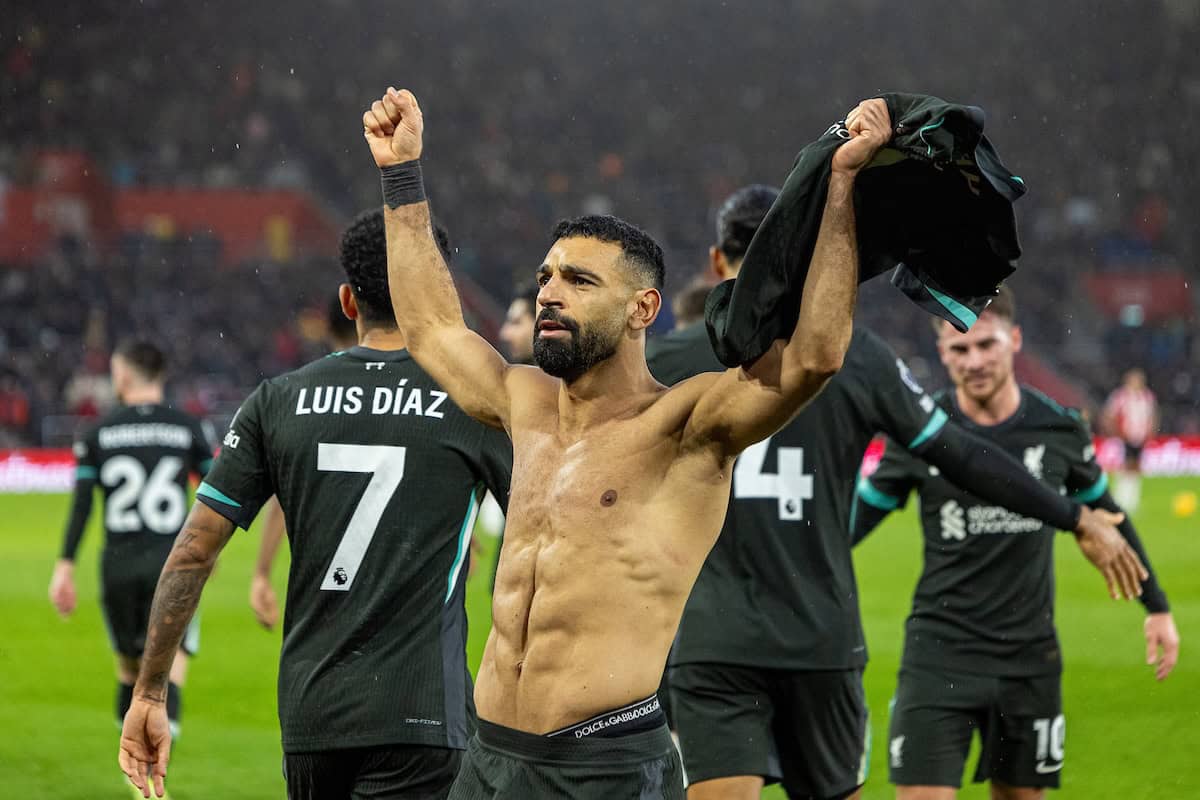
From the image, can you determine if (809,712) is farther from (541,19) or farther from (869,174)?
(541,19)

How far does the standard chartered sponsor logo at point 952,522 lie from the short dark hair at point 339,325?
2226 mm

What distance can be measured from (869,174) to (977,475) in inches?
79.0

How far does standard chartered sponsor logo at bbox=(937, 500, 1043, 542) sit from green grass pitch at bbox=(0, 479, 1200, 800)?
2.12 m

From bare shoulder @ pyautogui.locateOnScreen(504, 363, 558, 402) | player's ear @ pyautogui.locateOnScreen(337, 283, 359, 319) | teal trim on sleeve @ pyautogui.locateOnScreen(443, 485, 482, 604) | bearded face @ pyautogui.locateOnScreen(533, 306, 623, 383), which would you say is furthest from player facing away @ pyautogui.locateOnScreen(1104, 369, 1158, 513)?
bearded face @ pyautogui.locateOnScreen(533, 306, 623, 383)

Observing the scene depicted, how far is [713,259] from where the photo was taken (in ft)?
16.9

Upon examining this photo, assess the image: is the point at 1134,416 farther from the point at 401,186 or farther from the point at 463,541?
the point at 401,186

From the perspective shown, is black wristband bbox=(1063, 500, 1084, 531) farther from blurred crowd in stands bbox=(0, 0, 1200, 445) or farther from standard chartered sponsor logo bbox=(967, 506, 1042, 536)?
blurred crowd in stands bbox=(0, 0, 1200, 445)

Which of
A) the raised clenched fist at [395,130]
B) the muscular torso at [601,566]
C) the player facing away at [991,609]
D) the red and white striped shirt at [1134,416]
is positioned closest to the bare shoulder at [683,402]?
the muscular torso at [601,566]

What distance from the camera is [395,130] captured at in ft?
12.6

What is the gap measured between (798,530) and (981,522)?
1039 mm

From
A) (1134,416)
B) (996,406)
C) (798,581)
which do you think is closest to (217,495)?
(798,581)

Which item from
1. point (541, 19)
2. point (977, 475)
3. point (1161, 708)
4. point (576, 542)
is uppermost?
point (541, 19)

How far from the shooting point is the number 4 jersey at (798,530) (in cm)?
Result: 479

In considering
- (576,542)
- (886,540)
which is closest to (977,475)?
(576,542)
